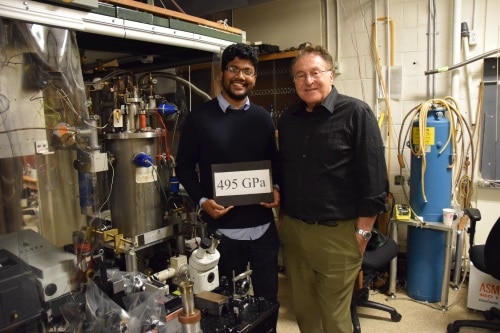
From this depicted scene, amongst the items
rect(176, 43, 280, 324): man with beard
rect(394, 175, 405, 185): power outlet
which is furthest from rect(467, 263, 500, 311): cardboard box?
rect(176, 43, 280, 324): man with beard

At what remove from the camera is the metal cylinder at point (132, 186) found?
1707mm

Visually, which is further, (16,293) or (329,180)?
(329,180)

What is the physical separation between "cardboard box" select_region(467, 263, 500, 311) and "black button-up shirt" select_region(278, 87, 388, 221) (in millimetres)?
1409

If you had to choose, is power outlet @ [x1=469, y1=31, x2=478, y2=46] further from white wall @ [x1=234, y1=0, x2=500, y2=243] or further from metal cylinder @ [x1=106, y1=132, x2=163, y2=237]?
metal cylinder @ [x1=106, y1=132, x2=163, y2=237]

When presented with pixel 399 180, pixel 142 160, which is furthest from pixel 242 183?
pixel 399 180

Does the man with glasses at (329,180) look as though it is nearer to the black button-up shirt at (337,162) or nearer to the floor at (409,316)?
the black button-up shirt at (337,162)

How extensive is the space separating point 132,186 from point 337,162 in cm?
95

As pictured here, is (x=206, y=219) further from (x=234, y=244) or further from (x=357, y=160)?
(x=357, y=160)

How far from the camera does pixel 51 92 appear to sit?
1.20 m

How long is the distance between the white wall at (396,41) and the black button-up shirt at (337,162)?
5.26 feet

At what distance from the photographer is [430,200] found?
2506mm

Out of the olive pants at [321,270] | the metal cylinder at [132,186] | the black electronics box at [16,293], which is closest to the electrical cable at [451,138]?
the olive pants at [321,270]

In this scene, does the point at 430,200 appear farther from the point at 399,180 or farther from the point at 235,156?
the point at 235,156

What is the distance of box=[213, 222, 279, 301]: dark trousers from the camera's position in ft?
5.58
